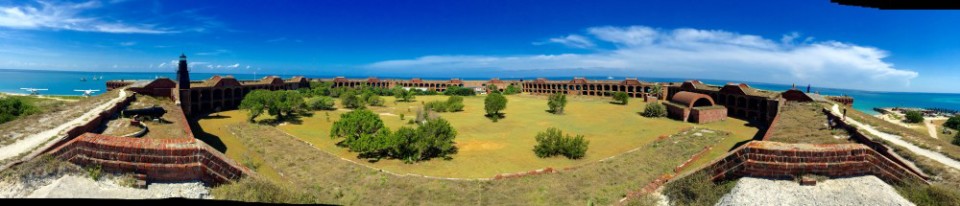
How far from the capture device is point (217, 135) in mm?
28391

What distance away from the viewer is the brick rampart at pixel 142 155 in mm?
9633

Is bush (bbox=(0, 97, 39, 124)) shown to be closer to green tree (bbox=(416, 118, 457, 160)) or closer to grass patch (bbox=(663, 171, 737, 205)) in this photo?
green tree (bbox=(416, 118, 457, 160))

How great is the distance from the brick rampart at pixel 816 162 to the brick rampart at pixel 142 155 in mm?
13565

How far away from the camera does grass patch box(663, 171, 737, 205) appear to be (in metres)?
11.3

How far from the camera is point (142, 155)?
9.62 meters

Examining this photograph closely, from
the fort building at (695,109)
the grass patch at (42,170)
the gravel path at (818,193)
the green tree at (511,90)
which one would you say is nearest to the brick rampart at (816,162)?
the gravel path at (818,193)

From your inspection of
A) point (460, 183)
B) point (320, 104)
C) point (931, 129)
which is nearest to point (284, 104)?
point (320, 104)

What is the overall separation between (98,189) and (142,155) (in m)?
1.01

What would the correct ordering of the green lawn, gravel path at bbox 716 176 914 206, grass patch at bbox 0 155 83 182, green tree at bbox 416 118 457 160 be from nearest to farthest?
grass patch at bbox 0 155 83 182
gravel path at bbox 716 176 914 206
the green lawn
green tree at bbox 416 118 457 160

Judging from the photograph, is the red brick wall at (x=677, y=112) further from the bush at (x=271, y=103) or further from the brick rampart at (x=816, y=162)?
the bush at (x=271, y=103)

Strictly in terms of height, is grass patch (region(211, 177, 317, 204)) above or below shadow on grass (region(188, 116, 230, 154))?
above

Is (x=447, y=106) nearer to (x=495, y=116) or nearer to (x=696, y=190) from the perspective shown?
(x=495, y=116)

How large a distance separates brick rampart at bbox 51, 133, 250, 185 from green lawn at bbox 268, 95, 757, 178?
9752mm

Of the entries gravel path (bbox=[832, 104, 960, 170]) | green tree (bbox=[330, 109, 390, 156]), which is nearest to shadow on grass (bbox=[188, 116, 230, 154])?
green tree (bbox=[330, 109, 390, 156])
